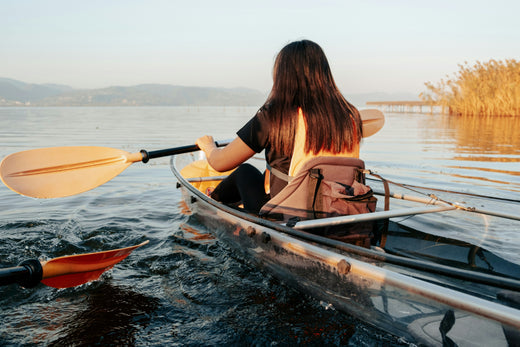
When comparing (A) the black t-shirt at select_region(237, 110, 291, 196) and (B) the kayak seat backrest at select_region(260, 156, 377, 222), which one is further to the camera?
(A) the black t-shirt at select_region(237, 110, 291, 196)

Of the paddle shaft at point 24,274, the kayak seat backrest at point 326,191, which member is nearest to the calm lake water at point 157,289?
the paddle shaft at point 24,274

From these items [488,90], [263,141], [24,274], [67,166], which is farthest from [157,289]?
[488,90]

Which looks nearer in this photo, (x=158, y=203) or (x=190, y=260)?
(x=190, y=260)

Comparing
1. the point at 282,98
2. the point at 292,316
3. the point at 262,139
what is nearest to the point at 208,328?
the point at 292,316

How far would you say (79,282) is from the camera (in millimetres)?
3092

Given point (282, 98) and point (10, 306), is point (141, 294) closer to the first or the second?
point (10, 306)

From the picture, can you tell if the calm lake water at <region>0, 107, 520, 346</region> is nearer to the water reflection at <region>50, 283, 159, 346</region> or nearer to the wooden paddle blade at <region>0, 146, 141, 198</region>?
the water reflection at <region>50, 283, 159, 346</region>

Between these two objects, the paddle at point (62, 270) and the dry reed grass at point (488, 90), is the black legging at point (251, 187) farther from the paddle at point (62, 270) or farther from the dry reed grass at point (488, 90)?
the dry reed grass at point (488, 90)

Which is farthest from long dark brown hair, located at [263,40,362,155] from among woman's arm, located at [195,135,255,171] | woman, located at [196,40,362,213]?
woman's arm, located at [195,135,255,171]

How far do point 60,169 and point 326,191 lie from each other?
2987 mm

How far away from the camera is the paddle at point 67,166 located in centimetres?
408

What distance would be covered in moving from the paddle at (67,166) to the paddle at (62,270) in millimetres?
1396

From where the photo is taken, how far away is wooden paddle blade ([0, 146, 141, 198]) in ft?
13.3

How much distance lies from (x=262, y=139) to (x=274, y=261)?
0.93 metres
